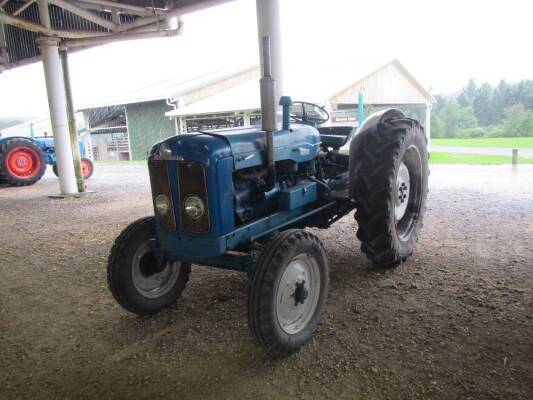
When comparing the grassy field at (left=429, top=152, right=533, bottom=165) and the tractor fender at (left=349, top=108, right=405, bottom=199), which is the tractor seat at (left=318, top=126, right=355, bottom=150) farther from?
the grassy field at (left=429, top=152, right=533, bottom=165)

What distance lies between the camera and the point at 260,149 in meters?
2.57

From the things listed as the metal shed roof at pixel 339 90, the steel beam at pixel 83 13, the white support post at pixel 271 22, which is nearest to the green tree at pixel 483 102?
the metal shed roof at pixel 339 90

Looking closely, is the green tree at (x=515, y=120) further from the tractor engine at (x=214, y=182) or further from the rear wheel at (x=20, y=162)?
the tractor engine at (x=214, y=182)

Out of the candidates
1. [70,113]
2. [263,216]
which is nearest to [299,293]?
[263,216]

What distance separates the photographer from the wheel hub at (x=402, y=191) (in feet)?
11.9

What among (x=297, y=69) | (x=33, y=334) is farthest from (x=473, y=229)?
(x=297, y=69)

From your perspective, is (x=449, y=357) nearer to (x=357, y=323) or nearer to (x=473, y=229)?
(x=357, y=323)

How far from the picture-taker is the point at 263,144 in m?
2.59

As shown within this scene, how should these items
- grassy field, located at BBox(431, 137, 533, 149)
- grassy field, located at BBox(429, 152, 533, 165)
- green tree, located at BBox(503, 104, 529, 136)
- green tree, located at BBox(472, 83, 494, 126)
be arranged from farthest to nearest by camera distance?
green tree, located at BBox(472, 83, 494, 126) < green tree, located at BBox(503, 104, 529, 136) < grassy field, located at BBox(431, 137, 533, 149) < grassy field, located at BBox(429, 152, 533, 165)

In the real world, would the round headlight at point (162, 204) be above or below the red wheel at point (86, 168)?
above

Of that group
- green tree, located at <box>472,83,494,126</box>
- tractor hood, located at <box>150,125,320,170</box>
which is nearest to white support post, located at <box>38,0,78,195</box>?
tractor hood, located at <box>150,125,320,170</box>

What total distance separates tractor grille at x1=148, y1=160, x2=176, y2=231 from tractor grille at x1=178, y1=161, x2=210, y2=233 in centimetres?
9

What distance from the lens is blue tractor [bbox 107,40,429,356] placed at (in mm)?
2275

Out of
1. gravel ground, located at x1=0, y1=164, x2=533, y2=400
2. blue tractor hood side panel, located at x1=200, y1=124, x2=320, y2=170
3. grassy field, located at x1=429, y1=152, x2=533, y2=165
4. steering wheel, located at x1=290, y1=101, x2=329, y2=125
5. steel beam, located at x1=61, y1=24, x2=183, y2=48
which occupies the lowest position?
grassy field, located at x1=429, y1=152, x2=533, y2=165
